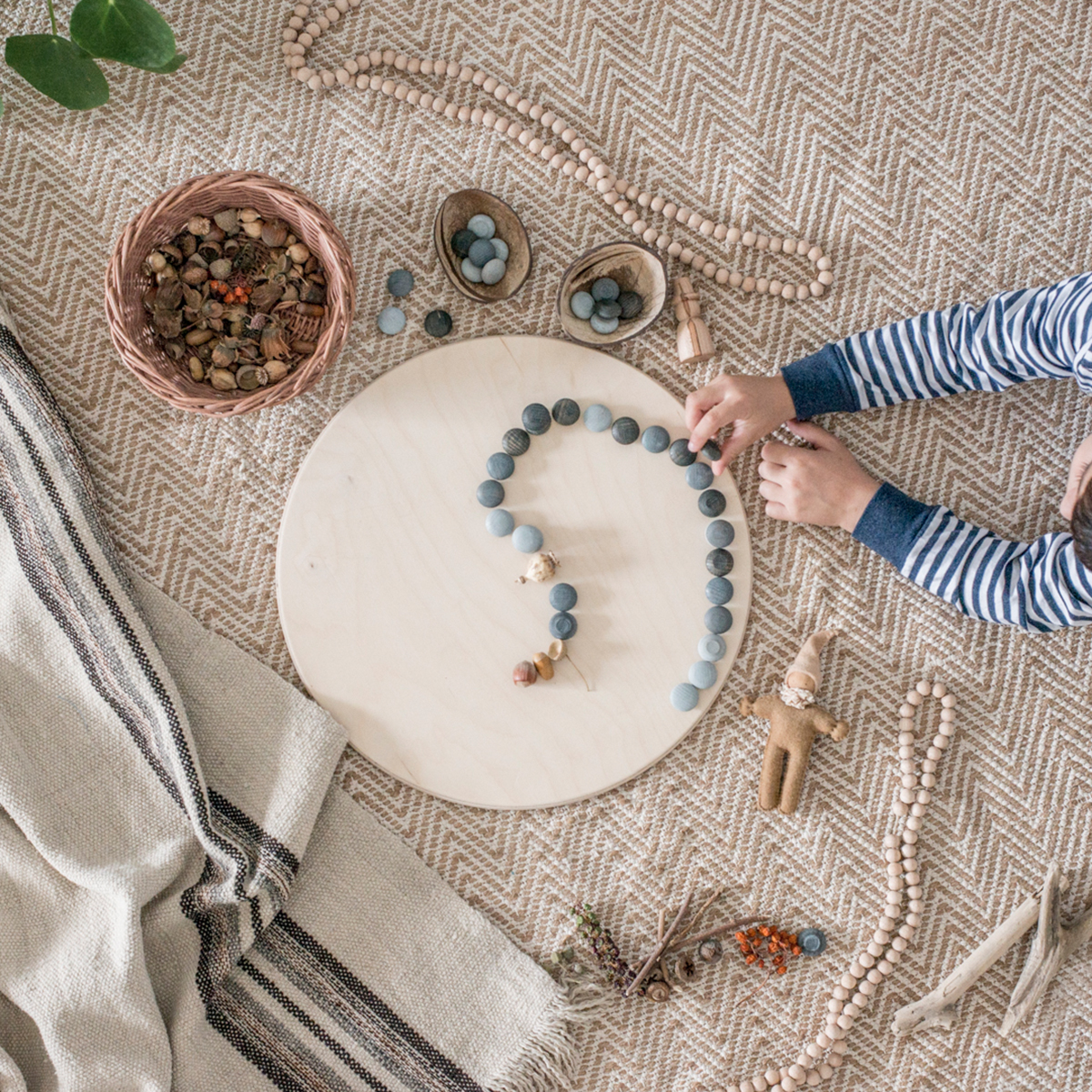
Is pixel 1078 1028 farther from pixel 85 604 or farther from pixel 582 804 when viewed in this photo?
pixel 85 604

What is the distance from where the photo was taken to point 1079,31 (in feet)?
3.36

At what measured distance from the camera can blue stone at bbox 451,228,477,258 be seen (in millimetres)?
966

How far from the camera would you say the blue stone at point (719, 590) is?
0.97 metres

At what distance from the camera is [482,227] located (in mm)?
965

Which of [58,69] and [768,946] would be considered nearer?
[58,69]

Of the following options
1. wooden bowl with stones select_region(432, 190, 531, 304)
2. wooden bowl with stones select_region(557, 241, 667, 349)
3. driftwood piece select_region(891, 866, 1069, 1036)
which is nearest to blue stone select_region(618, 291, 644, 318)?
wooden bowl with stones select_region(557, 241, 667, 349)

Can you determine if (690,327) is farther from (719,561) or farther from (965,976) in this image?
(965,976)

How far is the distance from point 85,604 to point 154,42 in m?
0.53

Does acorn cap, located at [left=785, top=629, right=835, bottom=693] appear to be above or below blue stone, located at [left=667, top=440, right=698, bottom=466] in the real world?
below

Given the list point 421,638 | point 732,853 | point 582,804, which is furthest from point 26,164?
point 732,853

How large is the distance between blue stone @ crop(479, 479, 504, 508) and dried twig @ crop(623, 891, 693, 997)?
46cm

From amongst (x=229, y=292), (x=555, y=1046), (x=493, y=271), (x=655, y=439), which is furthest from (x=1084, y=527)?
(x=229, y=292)

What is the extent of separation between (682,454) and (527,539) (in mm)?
Result: 185

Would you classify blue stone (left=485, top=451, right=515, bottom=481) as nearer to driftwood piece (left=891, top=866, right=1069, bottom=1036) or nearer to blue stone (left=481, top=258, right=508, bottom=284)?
blue stone (left=481, top=258, right=508, bottom=284)
